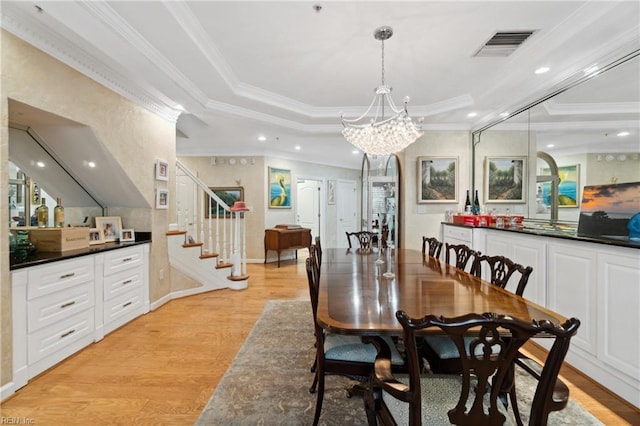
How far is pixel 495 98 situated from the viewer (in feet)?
11.4

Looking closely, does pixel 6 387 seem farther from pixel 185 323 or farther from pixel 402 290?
pixel 402 290

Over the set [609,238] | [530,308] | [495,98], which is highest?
[495,98]

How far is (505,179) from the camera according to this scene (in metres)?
3.98

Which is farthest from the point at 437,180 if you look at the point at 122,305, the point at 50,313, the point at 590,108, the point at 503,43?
the point at 50,313

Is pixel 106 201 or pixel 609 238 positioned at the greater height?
pixel 106 201

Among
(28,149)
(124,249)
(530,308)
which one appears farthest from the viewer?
(124,249)

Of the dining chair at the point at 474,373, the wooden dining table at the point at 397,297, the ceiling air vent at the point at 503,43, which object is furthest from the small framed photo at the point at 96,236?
the ceiling air vent at the point at 503,43

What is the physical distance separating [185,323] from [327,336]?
2.05 metres

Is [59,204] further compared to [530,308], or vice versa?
[59,204]

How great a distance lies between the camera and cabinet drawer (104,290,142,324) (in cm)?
285

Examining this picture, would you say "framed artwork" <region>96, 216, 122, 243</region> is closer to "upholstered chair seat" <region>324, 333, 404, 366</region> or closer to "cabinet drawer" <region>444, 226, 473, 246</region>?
"upholstered chair seat" <region>324, 333, 404, 366</region>

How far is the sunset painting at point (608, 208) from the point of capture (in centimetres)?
213

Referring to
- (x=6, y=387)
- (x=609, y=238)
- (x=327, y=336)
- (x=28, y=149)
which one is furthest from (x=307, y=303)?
(x=28, y=149)

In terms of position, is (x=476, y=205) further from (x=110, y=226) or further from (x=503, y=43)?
(x=110, y=226)
